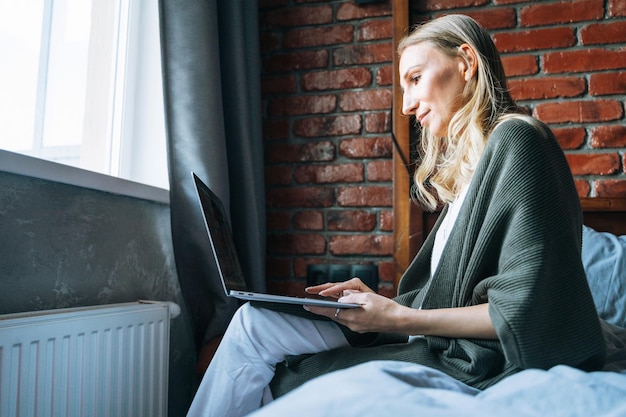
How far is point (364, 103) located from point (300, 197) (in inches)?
16.0

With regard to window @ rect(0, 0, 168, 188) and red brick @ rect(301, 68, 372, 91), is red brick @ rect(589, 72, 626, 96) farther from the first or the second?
window @ rect(0, 0, 168, 188)

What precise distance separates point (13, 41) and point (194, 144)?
498 millimetres

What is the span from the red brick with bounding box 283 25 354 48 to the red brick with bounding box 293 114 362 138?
283 millimetres

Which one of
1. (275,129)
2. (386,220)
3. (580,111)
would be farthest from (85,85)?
(580,111)

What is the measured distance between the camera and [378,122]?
6.08ft

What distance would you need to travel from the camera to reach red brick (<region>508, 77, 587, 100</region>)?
167 centimetres

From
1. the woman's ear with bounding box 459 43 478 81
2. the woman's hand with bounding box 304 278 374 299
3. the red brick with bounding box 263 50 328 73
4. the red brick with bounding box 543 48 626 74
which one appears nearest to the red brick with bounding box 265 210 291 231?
the red brick with bounding box 263 50 328 73

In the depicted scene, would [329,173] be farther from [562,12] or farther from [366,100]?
[562,12]

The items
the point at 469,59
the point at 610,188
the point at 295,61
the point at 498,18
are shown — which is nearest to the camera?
the point at 469,59

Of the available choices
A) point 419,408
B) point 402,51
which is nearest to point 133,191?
point 402,51

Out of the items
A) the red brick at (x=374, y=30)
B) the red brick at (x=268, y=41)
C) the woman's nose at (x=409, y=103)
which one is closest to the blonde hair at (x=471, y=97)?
the woman's nose at (x=409, y=103)

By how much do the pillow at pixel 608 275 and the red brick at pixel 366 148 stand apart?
2.36ft

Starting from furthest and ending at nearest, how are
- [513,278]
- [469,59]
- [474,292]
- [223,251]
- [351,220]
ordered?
1. [351,220]
2. [469,59]
3. [223,251]
4. [474,292]
5. [513,278]

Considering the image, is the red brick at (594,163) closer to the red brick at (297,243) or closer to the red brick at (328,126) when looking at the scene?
the red brick at (328,126)
